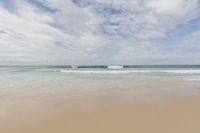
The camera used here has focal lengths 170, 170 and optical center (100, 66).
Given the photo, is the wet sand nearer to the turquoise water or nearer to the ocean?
the ocean

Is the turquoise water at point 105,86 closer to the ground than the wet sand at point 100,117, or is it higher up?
higher up

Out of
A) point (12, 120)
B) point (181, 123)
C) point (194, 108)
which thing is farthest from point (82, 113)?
point (194, 108)

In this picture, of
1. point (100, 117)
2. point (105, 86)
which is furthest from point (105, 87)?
point (100, 117)

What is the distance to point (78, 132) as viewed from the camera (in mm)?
3182

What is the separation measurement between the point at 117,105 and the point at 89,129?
1933 mm

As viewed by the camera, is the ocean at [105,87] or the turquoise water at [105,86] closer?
the ocean at [105,87]

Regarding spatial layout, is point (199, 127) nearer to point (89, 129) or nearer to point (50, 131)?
point (89, 129)

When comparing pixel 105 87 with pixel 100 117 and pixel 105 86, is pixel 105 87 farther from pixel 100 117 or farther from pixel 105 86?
pixel 100 117

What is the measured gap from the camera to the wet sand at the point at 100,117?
3.28 metres

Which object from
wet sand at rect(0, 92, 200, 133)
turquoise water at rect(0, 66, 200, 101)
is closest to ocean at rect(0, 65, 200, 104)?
turquoise water at rect(0, 66, 200, 101)

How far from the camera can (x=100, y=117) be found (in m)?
3.97

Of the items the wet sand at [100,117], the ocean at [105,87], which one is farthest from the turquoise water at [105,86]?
the wet sand at [100,117]

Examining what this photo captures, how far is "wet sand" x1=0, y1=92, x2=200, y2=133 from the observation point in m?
3.28

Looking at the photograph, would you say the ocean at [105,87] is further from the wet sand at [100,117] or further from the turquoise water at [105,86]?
the wet sand at [100,117]
